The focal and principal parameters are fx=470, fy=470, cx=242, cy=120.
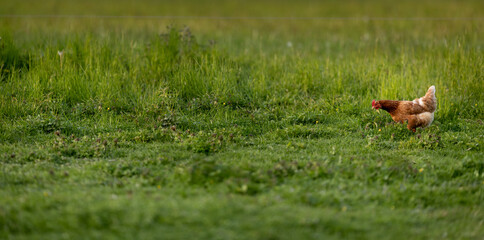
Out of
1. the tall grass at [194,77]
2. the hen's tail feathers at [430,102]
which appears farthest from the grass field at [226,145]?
the hen's tail feathers at [430,102]

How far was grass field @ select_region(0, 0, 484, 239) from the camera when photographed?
12.5 ft

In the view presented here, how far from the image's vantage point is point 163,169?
17.0ft

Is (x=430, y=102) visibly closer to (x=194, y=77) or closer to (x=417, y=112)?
(x=417, y=112)

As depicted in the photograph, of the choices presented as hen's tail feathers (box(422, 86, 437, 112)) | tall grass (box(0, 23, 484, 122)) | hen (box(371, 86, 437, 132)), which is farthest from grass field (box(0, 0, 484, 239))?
hen's tail feathers (box(422, 86, 437, 112))

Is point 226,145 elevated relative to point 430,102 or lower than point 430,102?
lower

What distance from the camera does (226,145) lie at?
611 centimetres

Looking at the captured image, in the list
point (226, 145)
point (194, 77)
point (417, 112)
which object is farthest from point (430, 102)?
point (194, 77)

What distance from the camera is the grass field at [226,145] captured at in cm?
381

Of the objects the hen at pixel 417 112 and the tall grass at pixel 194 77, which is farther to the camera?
the tall grass at pixel 194 77

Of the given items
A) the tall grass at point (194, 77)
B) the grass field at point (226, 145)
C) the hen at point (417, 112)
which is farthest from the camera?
the tall grass at point (194, 77)

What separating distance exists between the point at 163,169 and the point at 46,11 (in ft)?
57.8

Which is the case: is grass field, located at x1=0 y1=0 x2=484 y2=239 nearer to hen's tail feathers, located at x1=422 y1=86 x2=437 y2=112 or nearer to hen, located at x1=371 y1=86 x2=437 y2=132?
hen, located at x1=371 y1=86 x2=437 y2=132

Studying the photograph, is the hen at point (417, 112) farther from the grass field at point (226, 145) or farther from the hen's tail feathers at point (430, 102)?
the grass field at point (226, 145)

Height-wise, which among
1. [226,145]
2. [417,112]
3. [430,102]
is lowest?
[226,145]
